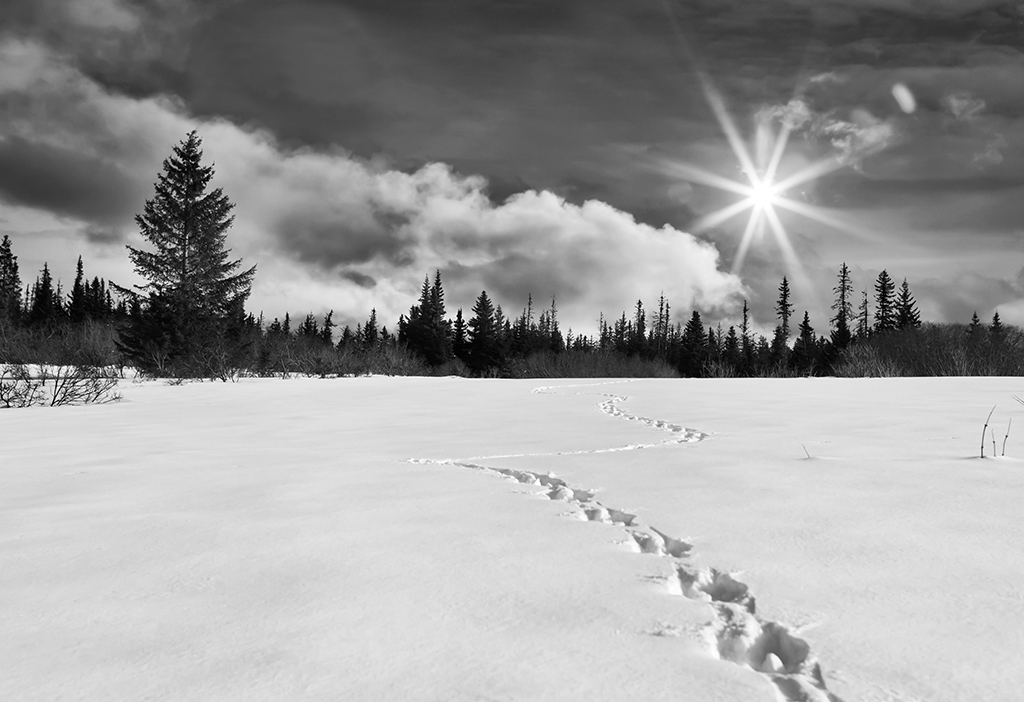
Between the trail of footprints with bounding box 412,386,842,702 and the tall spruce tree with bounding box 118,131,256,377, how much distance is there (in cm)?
1958

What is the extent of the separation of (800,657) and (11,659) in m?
1.70

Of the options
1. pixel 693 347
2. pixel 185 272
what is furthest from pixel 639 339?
pixel 185 272

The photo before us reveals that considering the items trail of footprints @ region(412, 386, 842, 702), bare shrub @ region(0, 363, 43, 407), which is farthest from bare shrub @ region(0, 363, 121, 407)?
trail of footprints @ region(412, 386, 842, 702)

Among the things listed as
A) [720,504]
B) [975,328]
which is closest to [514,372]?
[975,328]

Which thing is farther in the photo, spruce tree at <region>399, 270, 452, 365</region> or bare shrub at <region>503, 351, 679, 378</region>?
spruce tree at <region>399, 270, 452, 365</region>

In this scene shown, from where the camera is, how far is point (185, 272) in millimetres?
21812

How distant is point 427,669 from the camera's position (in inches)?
48.1

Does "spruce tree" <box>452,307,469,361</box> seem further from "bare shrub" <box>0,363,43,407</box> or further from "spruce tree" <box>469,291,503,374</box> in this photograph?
"bare shrub" <box>0,363,43,407</box>

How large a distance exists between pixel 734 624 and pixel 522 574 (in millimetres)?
594

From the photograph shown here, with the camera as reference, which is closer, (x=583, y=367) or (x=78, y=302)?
(x=583, y=367)

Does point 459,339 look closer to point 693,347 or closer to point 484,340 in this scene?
point 484,340

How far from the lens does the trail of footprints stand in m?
1.19

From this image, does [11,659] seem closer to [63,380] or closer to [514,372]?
[63,380]

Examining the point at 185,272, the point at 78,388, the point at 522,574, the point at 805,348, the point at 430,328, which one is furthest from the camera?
the point at 805,348
